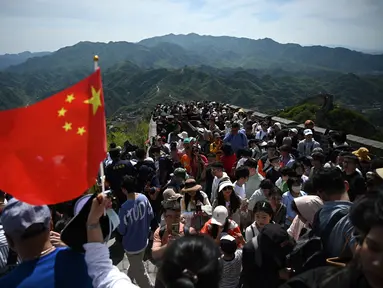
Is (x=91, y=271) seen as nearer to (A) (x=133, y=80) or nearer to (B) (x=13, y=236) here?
(B) (x=13, y=236)

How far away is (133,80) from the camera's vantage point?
163 m

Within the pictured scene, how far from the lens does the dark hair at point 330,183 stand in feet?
9.36

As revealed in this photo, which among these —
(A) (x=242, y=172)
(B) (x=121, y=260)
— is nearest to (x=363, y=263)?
(A) (x=242, y=172)

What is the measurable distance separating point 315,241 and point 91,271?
1542mm

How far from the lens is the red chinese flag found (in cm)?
211

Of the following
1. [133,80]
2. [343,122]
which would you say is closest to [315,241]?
[343,122]

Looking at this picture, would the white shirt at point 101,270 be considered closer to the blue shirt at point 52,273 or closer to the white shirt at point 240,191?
the blue shirt at point 52,273

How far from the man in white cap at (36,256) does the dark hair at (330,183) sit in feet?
6.65

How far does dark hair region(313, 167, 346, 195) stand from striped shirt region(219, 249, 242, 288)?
37.7 inches

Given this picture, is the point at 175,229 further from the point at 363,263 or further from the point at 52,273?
the point at 363,263

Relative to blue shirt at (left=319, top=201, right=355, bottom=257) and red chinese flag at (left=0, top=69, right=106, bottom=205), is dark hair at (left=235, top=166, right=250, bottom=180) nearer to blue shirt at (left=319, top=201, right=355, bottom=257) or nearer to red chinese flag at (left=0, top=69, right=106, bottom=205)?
blue shirt at (left=319, top=201, right=355, bottom=257)

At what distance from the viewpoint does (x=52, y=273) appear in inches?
72.1

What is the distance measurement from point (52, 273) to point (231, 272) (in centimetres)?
165

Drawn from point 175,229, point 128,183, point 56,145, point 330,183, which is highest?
point 56,145
